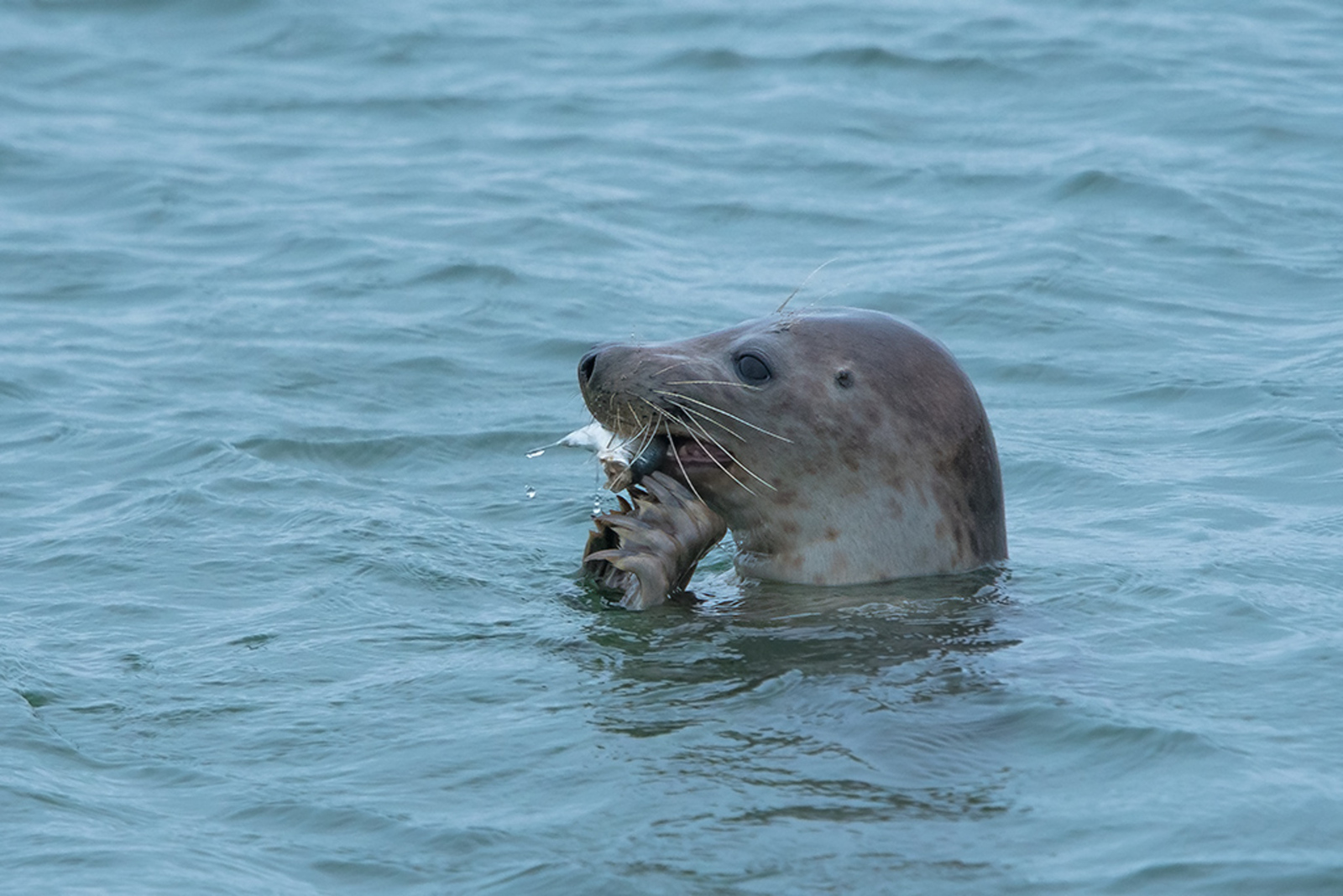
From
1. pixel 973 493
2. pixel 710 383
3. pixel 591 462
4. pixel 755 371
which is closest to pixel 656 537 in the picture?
pixel 710 383

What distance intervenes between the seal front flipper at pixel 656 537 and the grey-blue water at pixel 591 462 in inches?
5.1

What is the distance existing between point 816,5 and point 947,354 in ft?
41.2

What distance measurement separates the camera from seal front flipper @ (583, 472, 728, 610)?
642 cm

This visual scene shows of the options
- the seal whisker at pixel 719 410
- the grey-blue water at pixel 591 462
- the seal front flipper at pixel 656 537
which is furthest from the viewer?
the seal whisker at pixel 719 410

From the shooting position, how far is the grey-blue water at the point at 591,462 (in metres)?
5.09

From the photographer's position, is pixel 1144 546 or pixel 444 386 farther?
pixel 444 386

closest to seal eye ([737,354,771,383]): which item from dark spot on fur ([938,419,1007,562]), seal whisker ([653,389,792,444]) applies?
seal whisker ([653,389,792,444])

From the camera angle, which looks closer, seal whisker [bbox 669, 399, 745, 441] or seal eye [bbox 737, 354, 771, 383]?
seal whisker [bbox 669, 399, 745, 441]

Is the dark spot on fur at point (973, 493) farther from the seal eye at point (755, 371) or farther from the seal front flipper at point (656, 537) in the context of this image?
the seal front flipper at point (656, 537)

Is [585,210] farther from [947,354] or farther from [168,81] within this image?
[947,354]

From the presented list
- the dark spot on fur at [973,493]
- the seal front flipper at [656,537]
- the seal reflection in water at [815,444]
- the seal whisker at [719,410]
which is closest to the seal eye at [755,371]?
the seal reflection in water at [815,444]

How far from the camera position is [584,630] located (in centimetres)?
647

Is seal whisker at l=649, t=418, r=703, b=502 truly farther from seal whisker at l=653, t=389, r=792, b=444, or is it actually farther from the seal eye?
the seal eye

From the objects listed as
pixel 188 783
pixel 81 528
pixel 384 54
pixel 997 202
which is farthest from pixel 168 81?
pixel 188 783
